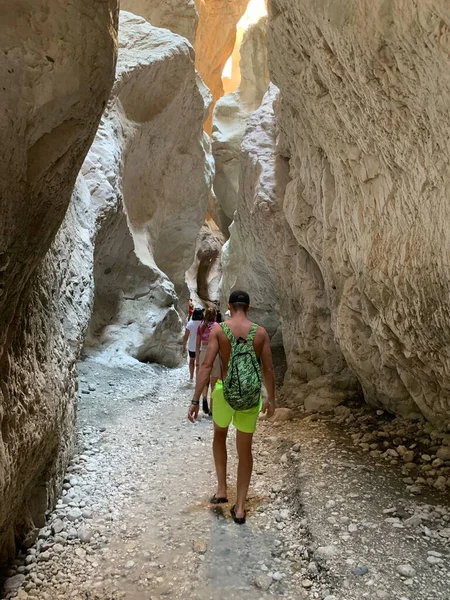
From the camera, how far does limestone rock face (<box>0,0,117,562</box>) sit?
2.19 metres

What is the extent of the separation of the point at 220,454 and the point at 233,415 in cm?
36

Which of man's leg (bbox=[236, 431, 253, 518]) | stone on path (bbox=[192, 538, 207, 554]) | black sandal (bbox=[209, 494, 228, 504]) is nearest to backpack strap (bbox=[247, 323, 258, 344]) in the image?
man's leg (bbox=[236, 431, 253, 518])

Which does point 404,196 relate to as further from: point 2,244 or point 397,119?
point 2,244

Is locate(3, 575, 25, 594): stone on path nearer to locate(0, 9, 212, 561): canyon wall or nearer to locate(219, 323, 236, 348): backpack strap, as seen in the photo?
locate(0, 9, 212, 561): canyon wall

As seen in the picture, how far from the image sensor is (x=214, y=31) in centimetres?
2195

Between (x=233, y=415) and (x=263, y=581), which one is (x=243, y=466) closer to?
(x=233, y=415)

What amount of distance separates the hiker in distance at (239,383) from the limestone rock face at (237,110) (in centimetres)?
1611

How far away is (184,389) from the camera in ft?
24.4

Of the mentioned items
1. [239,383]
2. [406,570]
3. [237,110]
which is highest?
[237,110]

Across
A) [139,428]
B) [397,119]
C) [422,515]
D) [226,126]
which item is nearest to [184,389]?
[139,428]

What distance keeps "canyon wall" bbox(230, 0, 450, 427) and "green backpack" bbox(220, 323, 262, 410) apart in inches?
59.5

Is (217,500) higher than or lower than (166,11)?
lower

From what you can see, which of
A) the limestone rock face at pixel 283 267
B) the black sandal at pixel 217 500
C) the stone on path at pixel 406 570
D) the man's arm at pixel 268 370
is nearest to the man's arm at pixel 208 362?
the man's arm at pixel 268 370

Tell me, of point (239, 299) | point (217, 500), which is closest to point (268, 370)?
point (239, 299)
